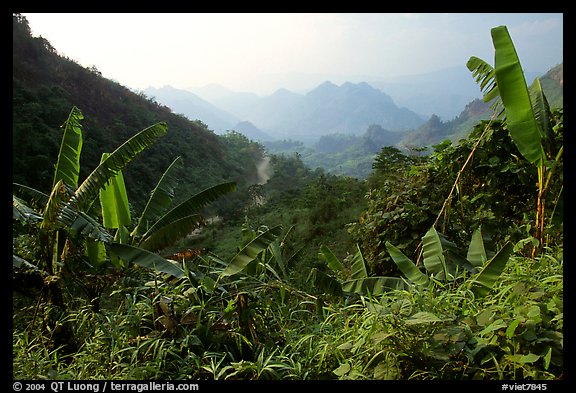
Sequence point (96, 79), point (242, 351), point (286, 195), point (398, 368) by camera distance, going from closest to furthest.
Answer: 1. point (398, 368)
2. point (242, 351)
3. point (286, 195)
4. point (96, 79)

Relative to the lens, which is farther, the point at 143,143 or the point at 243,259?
the point at 143,143

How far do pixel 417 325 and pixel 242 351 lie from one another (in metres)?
0.93

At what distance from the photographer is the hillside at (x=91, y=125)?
1218 cm

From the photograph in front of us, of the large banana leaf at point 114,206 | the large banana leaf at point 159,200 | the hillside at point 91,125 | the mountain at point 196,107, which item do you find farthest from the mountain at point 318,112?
the large banana leaf at point 114,206

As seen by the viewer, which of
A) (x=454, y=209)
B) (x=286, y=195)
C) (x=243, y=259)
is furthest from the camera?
(x=286, y=195)

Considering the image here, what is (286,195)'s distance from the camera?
18.1 meters

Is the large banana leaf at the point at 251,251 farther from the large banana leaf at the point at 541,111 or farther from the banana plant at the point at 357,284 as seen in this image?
the large banana leaf at the point at 541,111

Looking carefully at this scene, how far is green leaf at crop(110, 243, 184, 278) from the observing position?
251 cm

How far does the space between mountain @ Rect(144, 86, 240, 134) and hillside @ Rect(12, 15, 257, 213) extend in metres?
84.7

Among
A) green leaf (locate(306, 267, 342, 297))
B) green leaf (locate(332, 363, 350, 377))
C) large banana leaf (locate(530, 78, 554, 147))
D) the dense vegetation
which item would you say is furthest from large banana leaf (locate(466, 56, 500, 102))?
green leaf (locate(332, 363, 350, 377))

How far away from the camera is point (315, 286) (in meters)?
2.55
